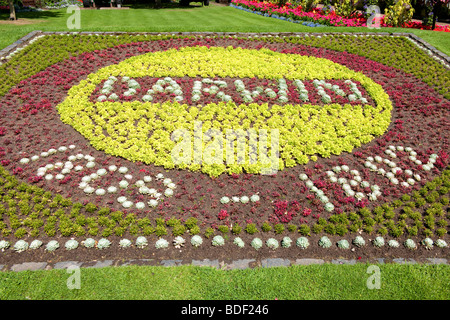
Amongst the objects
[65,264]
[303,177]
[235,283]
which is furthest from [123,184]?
[303,177]

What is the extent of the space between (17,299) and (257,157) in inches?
230

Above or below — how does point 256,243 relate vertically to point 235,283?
above

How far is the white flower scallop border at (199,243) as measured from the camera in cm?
562

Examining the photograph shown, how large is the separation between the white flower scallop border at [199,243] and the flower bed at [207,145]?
0.07 meters

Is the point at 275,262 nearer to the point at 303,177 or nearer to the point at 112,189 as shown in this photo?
the point at 303,177

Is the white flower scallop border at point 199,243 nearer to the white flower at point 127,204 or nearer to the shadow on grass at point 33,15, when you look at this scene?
the white flower at point 127,204

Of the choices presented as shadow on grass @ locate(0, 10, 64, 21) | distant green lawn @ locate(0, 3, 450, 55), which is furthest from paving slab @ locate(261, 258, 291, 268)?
shadow on grass @ locate(0, 10, 64, 21)

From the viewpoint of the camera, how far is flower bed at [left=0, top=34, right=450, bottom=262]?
20.6 ft

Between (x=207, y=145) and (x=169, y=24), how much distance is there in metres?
15.5

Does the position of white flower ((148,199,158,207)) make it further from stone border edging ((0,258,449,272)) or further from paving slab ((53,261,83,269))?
paving slab ((53,261,83,269))

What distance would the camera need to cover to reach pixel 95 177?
23.6ft

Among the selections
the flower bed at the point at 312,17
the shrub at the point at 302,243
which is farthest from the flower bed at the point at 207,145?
the flower bed at the point at 312,17

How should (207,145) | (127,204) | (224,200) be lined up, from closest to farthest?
(127,204) → (224,200) → (207,145)

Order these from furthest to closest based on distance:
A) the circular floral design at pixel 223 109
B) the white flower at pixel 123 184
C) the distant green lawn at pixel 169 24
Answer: the distant green lawn at pixel 169 24
the circular floral design at pixel 223 109
the white flower at pixel 123 184
